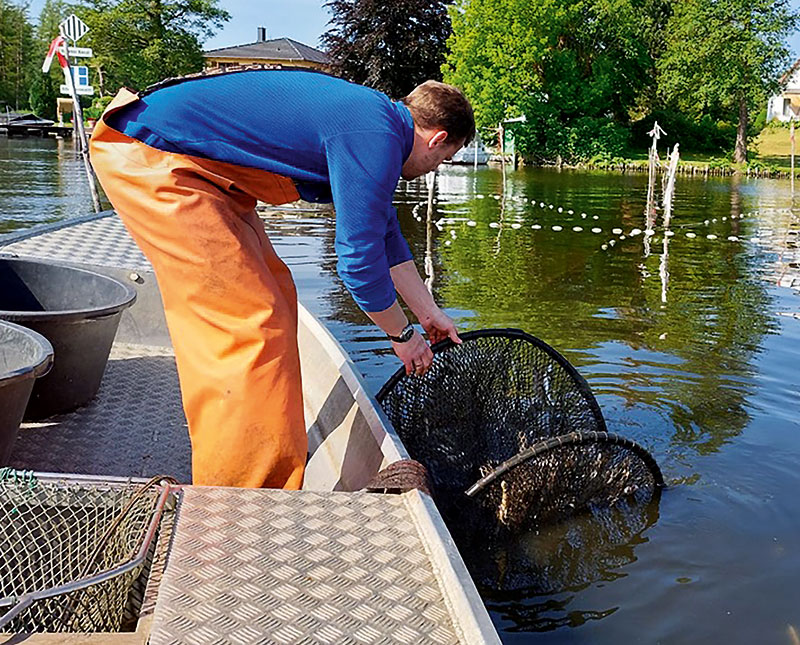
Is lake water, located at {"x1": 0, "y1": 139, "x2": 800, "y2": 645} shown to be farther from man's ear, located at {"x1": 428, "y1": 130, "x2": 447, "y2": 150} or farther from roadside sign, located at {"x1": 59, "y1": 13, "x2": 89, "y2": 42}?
roadside sign, located at {"x1": 59, "y1": 13, "x2": 89, "y2": 42}

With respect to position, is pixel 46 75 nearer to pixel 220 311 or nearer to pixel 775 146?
pixel 775 146

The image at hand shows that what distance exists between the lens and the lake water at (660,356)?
12.6 feet

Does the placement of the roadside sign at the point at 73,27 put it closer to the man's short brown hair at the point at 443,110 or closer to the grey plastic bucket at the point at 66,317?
the grey plastic bucket at the point at 66,317

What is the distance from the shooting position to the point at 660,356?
7793 mm

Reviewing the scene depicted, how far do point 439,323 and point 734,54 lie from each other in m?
47.3

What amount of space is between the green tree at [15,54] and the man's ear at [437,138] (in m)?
80.9

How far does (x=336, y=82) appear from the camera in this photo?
2988mm

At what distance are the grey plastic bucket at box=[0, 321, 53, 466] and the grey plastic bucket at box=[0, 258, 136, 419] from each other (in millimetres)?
298

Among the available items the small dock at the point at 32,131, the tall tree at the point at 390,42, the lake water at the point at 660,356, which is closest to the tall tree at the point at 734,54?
the tall tree at the point at 390,42

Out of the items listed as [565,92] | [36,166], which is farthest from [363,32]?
[36,166]

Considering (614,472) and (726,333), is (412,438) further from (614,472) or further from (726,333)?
(726,333)

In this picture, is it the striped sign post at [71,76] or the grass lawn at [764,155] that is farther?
the grass lawn at [764,155]

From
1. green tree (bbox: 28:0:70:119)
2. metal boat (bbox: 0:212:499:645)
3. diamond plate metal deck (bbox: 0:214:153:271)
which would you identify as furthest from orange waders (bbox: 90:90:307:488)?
green tree (bbox: 28:0:70:119)

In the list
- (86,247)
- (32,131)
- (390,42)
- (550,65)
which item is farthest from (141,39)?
(86,247)
